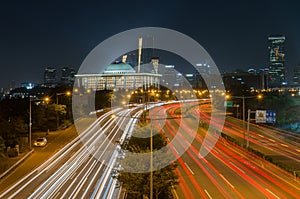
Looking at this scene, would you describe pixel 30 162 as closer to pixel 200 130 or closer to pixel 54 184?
pixel 54 184

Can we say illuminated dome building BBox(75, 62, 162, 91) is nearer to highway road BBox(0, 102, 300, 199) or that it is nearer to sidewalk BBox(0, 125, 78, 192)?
sidewalk BBox(0, 125, 78, 192)

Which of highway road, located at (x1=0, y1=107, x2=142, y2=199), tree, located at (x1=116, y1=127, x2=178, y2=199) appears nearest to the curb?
highway road, located at (x1=0, y1=107, x2=142, y2=199)

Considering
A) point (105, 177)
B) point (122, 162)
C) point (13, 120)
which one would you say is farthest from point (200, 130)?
point (122, 162)

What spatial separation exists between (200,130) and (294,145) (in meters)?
10.5

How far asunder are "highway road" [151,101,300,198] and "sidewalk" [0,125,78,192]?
8255mm

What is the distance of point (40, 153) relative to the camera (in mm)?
25641

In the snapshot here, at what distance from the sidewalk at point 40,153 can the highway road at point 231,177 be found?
27.1 ft

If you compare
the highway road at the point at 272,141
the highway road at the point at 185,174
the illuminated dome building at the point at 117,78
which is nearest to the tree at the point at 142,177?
the highway road at the point at 185,174

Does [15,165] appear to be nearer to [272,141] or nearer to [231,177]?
[231,177]

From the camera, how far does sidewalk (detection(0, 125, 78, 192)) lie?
62.4 feet

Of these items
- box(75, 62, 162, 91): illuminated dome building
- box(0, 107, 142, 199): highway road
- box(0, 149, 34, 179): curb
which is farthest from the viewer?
box(75, 62, 162, 91): illuminated dome building

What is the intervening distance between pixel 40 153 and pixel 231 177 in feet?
43.9

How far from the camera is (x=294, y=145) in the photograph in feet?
99.2

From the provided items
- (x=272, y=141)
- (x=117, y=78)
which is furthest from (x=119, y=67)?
(x=272, y=141)
